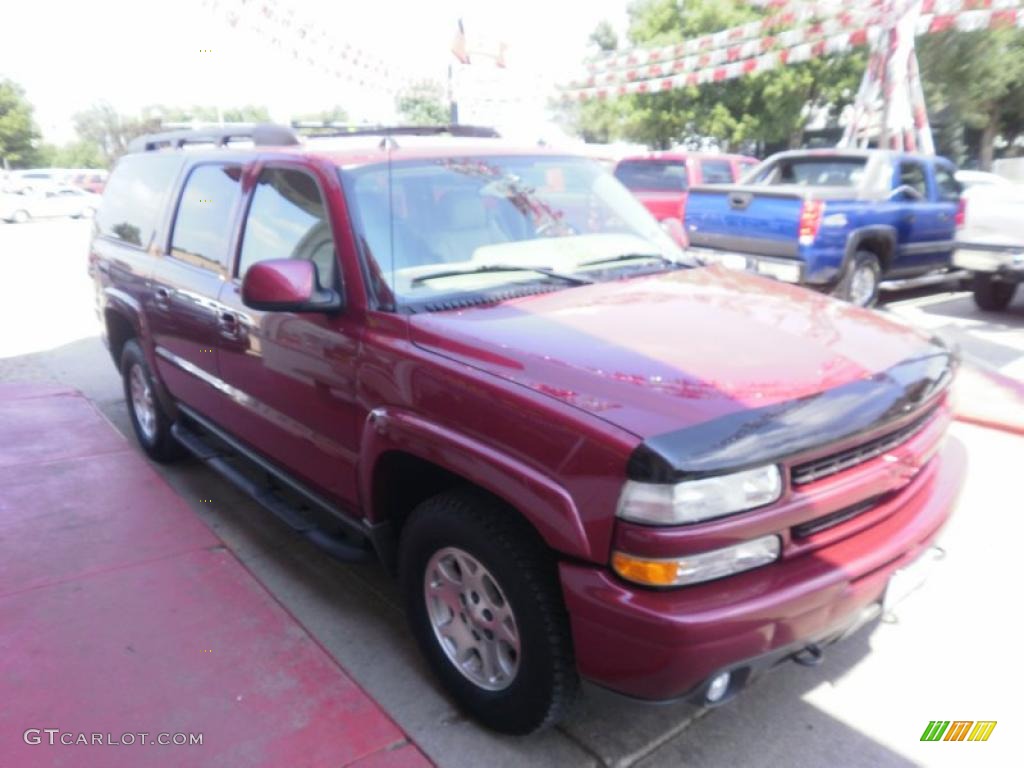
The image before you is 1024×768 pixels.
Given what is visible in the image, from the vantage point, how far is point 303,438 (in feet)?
A: 10.7

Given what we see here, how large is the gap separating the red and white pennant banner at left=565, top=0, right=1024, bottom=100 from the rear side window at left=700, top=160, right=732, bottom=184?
3977 millimetres

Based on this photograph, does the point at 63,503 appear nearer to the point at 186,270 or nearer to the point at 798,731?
the point at 186,270

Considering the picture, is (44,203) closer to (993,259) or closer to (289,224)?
(993,259)

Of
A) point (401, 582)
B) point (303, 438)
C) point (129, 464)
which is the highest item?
point (303, 438)

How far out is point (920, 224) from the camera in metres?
9.00

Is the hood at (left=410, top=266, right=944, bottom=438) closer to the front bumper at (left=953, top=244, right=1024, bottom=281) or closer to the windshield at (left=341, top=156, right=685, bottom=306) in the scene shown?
the windshield at (left=341, top=156, right=685, bottom=306)

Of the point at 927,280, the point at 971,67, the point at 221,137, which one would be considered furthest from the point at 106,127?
the point at 221,137

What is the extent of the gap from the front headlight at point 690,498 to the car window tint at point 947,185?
8.95 m

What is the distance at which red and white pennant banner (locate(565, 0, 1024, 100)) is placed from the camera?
Result: 12.3m

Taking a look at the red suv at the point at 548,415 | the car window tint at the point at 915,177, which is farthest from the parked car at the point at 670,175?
the red suv at the point at 548,415

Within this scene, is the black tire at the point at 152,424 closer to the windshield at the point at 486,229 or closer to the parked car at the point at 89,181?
the windshield at the point at 486,229

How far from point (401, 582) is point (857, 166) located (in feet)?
25.9

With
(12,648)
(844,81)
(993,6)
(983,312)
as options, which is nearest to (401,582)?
(12,648)

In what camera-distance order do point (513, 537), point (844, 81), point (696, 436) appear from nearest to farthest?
point (696, 436)
point (513, 537)
point (844, 81)
